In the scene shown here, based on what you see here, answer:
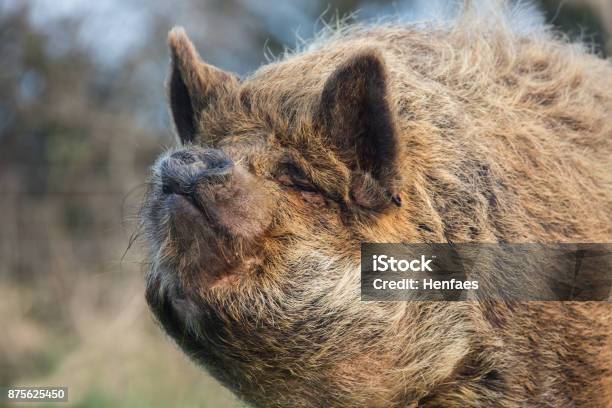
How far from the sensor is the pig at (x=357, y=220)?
10.8ft

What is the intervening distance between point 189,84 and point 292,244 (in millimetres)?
1173

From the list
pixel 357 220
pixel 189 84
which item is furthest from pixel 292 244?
pixel 189 84

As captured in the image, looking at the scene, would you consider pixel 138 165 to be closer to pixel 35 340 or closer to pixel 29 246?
pixel 29 246

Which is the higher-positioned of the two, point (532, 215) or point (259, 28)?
point (259, 28)

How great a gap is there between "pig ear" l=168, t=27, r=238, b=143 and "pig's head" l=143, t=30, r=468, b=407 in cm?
32

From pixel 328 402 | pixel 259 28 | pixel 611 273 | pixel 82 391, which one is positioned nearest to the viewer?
pixel 328 402

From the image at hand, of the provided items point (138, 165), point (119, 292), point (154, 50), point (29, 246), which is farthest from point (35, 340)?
point (154, 50)

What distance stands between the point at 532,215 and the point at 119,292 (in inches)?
326

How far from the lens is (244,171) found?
3312mm

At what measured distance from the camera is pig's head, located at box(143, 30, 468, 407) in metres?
3.22
